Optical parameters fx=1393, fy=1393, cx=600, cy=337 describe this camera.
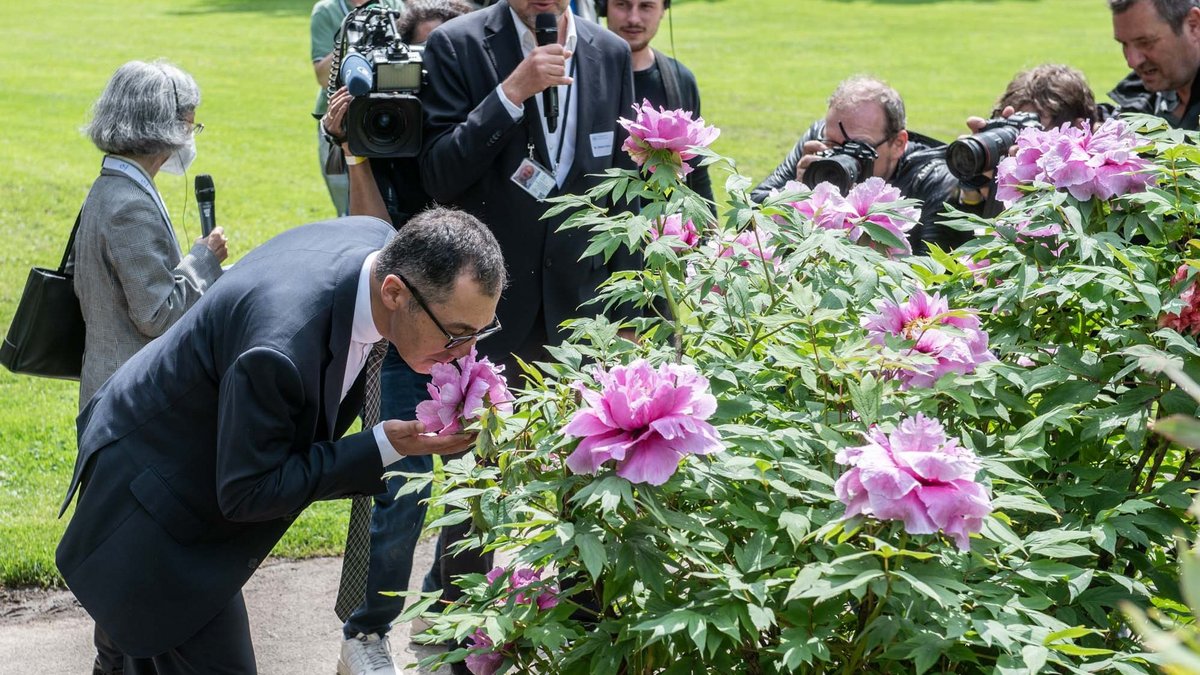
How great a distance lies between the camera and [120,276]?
410cm

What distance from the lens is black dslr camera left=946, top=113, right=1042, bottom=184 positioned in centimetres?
414

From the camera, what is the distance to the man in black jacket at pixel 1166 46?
4516 mm

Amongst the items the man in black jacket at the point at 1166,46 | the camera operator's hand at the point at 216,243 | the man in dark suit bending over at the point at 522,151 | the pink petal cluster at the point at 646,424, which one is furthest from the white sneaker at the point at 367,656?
the man in black jacket at the point at 1166,46

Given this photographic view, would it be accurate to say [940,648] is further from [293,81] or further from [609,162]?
[293,81]

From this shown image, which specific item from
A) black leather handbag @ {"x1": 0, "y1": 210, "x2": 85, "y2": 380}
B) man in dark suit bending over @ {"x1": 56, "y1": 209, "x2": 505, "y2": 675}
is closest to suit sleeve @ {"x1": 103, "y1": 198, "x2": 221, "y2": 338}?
black leather handbag @ {"x1": 0, "y1": 210, "x2": 85, "y2": 380}

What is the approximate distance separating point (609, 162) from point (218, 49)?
1911cm

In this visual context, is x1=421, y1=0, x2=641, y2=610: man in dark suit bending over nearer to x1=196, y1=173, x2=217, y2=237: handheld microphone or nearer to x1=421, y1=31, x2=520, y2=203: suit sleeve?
x1=421, y1=31, x2=520, y2=203: suit sleeve

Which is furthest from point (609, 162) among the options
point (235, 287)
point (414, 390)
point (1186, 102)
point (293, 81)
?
point (293, 81)

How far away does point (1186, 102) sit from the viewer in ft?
15.2

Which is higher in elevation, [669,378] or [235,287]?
[669,378]

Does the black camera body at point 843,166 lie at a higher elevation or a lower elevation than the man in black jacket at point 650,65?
lower

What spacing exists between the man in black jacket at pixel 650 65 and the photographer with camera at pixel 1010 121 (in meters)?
0.95

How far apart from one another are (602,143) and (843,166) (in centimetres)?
74

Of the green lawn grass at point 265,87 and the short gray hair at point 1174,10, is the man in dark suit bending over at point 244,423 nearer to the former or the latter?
the green lawn grass at point 265,87
